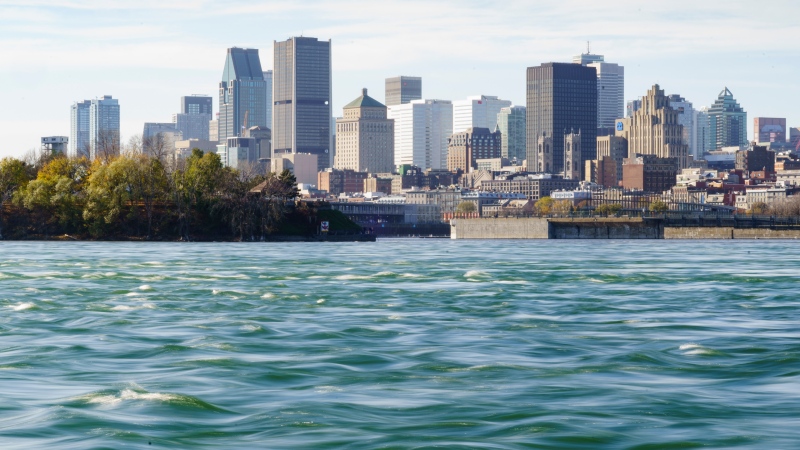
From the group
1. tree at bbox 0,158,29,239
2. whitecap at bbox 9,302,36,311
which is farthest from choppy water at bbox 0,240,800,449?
tree at bbox 0,158,29,239

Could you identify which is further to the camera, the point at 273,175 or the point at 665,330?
the point at 273,175

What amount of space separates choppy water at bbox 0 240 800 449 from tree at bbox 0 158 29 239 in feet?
403

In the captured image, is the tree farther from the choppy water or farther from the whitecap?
the whitecap

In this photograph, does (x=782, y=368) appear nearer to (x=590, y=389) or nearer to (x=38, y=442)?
(x=590, y=389)

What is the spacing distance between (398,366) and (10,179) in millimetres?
164518

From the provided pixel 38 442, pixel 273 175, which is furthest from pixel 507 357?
pixel 273 175

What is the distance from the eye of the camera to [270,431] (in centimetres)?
2625

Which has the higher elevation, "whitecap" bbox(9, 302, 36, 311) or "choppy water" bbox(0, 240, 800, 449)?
"whitecap" bbox(9, 302, 36, 311)

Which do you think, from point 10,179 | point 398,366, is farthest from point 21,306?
point 10,179

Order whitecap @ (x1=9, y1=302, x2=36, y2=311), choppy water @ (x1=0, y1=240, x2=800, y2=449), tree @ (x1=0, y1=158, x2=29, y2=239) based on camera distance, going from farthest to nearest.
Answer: tree @ (x1=0, y1=158, x2=29, y2=239) < whitecap @ (x1=9, y1=302, x2=36, y2=311) < choppy water @ (x1=0, y1=240, x2=800, y2=449)

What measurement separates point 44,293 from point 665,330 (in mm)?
29940

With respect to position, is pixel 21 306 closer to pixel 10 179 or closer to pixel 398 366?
pixel 398 366

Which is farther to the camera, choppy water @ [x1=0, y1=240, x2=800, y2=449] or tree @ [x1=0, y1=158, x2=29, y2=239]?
tree @ [x1=0, y1=158, x2=29, y2=239]

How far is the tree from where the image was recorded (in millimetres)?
187875
